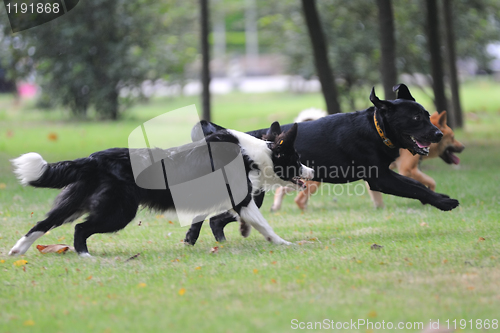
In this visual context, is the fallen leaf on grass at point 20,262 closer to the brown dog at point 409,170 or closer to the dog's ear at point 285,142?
the dog's ear at point 285,142

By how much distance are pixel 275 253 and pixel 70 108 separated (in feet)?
71.5

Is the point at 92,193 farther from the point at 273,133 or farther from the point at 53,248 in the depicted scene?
the point at 273,133

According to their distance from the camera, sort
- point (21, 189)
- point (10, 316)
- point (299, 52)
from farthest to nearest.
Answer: point (299, 52) < point (21, 189) < point (10, 316)

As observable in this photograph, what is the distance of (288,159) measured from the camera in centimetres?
580

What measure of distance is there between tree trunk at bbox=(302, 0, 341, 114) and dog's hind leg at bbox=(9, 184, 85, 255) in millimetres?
7533

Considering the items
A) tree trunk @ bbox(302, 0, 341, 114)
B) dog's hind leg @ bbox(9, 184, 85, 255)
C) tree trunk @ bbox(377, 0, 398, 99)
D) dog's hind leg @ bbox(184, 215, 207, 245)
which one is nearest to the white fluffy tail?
dog's hind leg @ bbox(9, 184, 85, 255)

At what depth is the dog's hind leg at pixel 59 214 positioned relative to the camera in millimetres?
5230

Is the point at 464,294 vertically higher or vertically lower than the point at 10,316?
lower

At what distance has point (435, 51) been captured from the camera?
14.7 m

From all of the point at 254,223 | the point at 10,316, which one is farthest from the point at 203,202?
the point at 10,316

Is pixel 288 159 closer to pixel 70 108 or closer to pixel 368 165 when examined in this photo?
pixel 368 165

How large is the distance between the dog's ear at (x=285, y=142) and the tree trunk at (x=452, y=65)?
41.9 ft

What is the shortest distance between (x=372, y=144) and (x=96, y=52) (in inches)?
774

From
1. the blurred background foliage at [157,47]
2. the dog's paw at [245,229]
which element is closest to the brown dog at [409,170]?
the dog's paw at [245,229]
